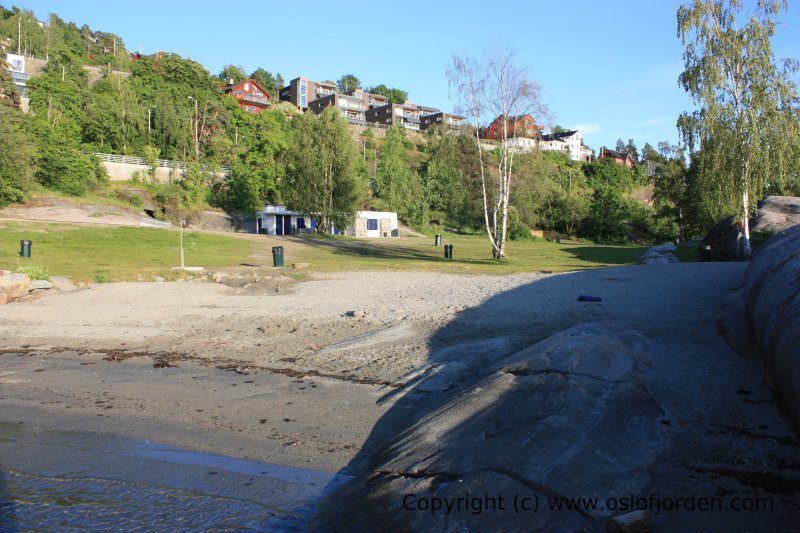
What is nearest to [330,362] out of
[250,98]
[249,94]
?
[250,98]

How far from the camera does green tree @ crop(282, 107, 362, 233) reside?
50812 millimetres

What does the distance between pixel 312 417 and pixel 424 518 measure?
3.20 m

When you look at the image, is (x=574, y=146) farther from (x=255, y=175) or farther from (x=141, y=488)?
(x=141, y=488)

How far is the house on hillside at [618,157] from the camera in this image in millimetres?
133250

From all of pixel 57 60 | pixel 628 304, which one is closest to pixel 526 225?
pixel 628 304

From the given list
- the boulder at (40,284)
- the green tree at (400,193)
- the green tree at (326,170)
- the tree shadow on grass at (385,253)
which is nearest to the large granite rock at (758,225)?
the tree shadow on grass at (385,253)

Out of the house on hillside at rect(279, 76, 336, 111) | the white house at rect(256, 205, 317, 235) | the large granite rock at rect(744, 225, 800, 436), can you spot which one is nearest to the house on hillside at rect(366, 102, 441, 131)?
the house on hillside at rect(279, 76, 336, 111)

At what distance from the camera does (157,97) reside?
Result: 243 feet

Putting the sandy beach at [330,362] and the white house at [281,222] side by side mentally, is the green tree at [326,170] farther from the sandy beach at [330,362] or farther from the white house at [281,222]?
the sandy beach at [330,362]

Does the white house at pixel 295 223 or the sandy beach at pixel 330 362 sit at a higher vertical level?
the white house at pixel 295 223

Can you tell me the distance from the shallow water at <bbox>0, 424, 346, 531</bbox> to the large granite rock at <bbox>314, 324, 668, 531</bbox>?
56 cm

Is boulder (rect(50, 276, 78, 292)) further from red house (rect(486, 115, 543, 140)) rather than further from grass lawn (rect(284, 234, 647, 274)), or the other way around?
red house (rect(486, 115, 543, 140))

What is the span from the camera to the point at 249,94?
103312 millimetres

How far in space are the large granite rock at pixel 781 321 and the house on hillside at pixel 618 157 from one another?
437 ft
